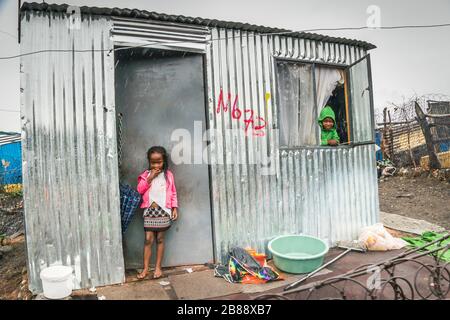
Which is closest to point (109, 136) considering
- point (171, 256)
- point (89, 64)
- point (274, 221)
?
point (89, 64)

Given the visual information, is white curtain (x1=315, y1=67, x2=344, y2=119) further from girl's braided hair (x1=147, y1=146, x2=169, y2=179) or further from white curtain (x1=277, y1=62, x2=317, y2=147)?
girl's braided hair (x1=147, y1=146, x2=169, y2=179)

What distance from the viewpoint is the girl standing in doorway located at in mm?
4223

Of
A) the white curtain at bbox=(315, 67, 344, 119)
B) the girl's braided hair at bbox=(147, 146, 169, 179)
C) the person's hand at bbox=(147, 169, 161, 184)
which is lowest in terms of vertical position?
the person's hand at bbox=(147, 169, 161, 184)

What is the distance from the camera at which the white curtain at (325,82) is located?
5.43 m

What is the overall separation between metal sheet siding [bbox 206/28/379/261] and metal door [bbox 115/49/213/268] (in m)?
0.44

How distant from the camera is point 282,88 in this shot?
5.14 meters

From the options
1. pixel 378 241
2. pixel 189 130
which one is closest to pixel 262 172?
pixel 189 130

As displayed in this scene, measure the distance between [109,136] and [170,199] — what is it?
1272 mm

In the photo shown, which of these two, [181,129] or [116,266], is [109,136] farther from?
[116,266]

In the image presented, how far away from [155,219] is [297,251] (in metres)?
2.45

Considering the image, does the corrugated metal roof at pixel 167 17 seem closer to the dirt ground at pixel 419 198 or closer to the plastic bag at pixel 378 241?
the plastic bag at pixel 378 241

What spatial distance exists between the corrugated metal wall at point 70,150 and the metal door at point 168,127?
26.7 inches

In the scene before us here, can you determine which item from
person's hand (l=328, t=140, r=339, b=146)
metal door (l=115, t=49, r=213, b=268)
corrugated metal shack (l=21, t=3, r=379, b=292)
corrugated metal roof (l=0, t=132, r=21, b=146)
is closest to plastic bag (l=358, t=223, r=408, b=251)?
corrugated metal shack (l=21, t=3, r=379, b=292)

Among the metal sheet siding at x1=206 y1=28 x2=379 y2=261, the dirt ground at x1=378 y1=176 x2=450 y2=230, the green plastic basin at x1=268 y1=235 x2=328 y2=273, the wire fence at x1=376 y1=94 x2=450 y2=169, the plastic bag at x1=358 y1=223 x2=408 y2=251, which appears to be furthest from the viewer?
the wire fence at x1=376 y1=94 x2=450 y2=169
